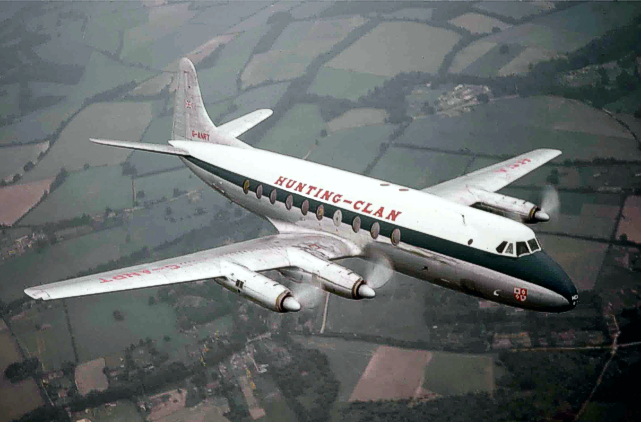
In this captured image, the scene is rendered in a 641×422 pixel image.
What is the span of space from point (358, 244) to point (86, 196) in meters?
75.9

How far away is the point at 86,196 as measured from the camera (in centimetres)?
10150

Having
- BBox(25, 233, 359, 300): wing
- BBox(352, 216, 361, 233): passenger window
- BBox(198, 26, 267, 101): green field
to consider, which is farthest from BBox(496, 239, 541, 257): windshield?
BBox(198, 26, 267, 101): green field

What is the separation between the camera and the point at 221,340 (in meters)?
75.1

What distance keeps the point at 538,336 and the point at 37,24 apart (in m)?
143

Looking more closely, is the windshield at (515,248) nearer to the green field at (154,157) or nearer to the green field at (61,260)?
the green field at (61,260)

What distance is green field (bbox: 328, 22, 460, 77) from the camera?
369ft

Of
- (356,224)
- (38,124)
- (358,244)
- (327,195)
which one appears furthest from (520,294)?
(38,124)

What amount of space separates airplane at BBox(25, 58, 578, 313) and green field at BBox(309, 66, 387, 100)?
6712cm

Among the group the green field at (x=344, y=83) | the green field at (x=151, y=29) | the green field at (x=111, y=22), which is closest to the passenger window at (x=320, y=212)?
the green field at (x=344, y=83)

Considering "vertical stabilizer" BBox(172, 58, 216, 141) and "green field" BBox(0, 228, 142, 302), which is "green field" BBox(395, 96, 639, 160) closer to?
"green field" BBox(0, 228, 142, 302)

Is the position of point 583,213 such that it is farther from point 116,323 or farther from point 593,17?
point 116,323

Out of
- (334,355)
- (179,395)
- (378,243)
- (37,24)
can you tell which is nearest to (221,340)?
(179,395)

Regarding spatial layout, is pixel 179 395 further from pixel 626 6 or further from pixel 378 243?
pixel 626 6

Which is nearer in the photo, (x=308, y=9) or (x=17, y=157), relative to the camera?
(x=17, y=157)
